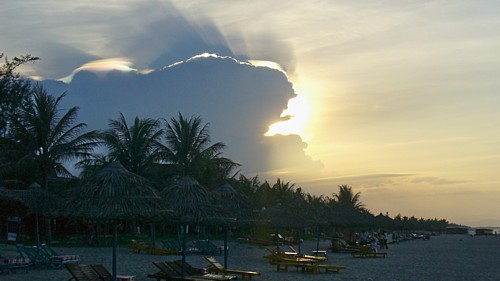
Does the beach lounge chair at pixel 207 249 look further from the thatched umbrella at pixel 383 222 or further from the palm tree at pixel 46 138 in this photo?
the thatched umbrella at pixel 383 222

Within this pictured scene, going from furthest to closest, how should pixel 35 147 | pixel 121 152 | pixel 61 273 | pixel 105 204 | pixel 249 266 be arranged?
1. pixel 121 152
2. pixel 35 147
3. pixel 249 266
4. pixel 61 273
5. pixel 105 204

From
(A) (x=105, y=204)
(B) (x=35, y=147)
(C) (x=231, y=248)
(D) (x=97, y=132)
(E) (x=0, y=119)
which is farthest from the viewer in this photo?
(C) (x=231, y=248)

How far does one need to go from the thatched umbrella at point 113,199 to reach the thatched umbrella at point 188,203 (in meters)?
2.01

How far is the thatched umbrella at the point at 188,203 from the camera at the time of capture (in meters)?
15.1

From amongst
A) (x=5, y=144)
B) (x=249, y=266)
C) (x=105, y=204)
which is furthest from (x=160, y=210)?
(x=5, y=144)

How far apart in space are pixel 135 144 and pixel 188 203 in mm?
19598

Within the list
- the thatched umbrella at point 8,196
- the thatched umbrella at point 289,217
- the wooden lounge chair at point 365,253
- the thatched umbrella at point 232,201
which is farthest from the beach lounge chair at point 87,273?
the wooden lounge chair at point 365,253

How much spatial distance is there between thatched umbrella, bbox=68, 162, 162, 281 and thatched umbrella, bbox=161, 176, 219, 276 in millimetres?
2011

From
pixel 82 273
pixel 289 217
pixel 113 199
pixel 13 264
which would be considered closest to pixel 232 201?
pixel 13 264

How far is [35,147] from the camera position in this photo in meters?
A: 29.3

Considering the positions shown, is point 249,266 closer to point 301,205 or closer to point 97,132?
point 301,205

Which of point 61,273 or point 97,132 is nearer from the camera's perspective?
point 61,273

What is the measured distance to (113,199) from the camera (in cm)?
1248

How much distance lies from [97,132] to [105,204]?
19604 millimetres
